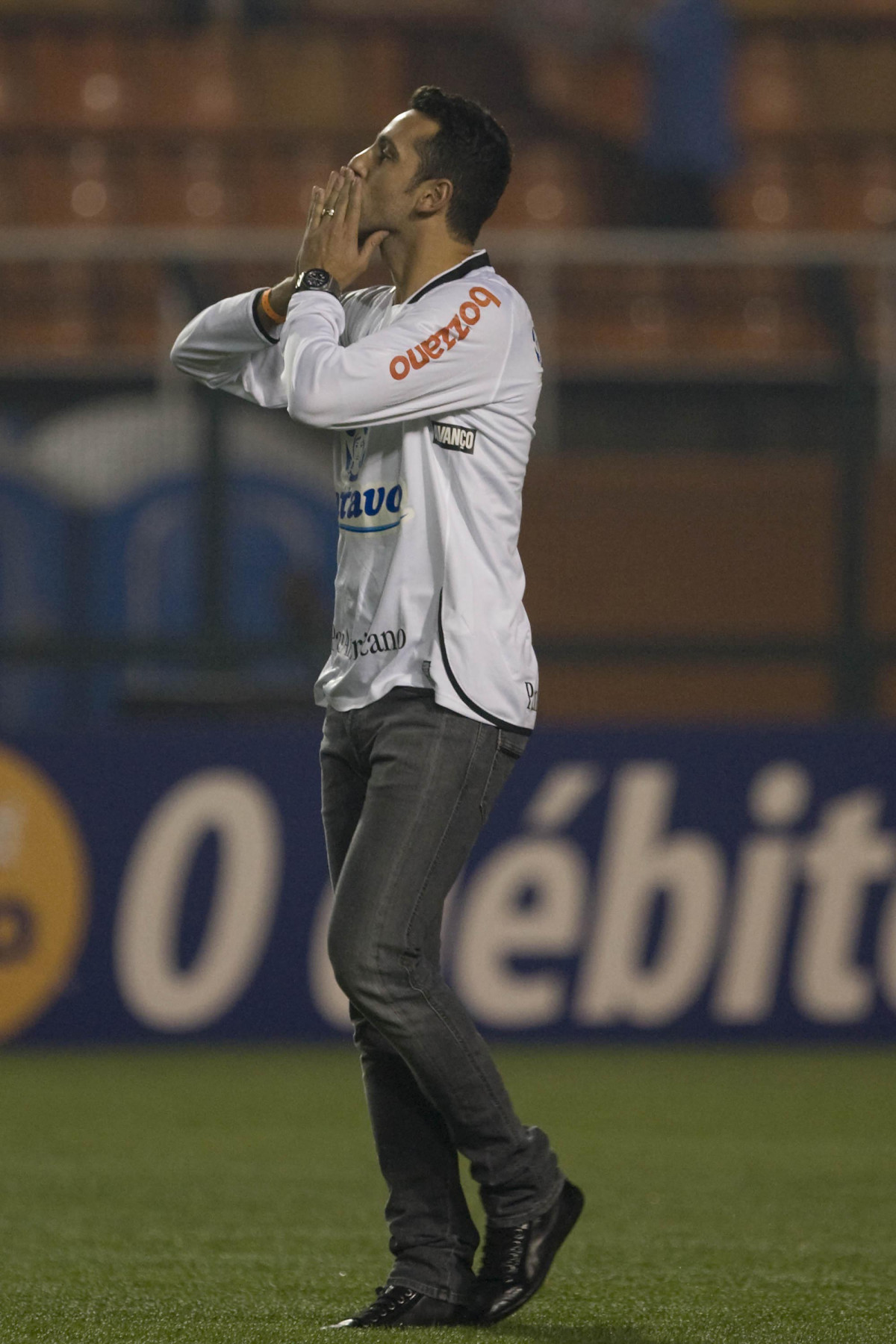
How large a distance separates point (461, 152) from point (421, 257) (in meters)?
0.18

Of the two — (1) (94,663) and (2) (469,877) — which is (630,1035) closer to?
(2) (469,877)

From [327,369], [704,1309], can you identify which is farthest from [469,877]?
[327,369]

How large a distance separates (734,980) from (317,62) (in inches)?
311

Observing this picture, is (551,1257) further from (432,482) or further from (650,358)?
(650,358)

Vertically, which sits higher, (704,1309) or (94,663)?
(94,663)

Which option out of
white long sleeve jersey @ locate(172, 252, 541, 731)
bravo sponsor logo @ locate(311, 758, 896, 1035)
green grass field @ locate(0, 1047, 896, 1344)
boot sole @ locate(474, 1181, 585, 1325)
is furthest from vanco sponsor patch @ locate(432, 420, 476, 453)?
bravo sponsor logo @ locate(311, 758, 896, 1035)

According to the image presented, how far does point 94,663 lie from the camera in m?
7.62

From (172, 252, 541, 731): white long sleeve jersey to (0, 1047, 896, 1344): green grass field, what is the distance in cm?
101

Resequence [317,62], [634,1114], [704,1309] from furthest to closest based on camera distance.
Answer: [317,62], [634,1114], [704,1309]

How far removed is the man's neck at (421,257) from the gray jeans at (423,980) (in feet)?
2.23

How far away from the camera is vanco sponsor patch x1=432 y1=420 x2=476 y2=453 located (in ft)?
Result: 10.6

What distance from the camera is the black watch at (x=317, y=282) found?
3209mm

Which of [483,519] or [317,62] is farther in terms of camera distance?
[317,62]

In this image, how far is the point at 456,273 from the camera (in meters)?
3.28
